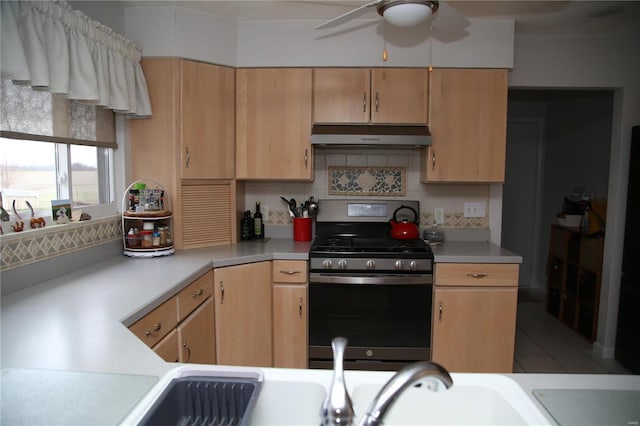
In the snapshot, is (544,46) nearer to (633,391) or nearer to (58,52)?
(633,391)

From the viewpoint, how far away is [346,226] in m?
3.19

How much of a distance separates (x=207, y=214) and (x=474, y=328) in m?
1.93

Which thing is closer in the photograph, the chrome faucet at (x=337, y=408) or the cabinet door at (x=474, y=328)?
the chrome faucet at (x=337, y=408)

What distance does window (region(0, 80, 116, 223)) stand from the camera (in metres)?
1.81

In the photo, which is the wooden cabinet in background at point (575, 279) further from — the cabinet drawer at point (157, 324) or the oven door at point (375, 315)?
the cabinet drawer at point (157, 324)

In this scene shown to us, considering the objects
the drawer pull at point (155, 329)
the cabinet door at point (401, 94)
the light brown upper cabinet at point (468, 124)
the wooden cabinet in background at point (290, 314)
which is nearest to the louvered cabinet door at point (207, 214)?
the wooden cabinet in background at point (290, 314)

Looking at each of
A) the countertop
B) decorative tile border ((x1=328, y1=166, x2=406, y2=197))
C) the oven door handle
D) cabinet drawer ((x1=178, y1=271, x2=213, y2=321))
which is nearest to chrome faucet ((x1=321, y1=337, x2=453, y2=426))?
the countertop

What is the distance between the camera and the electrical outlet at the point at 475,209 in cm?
317

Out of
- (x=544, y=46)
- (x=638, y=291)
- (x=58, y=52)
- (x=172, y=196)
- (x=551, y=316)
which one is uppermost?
(x=544, y=46)

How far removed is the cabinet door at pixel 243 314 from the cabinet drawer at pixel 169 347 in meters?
0.54

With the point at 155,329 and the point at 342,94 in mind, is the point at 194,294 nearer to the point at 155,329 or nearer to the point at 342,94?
the point at 155,329

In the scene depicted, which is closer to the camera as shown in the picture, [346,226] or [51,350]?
[51,350]

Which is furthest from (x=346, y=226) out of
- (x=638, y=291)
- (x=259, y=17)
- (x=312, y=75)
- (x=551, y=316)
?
(x=551, y=316)

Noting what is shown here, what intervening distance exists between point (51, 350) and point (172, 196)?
5.19 feet
